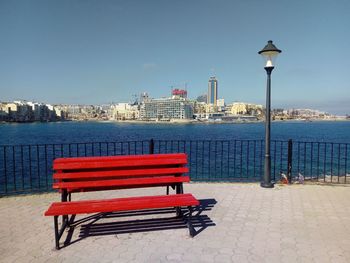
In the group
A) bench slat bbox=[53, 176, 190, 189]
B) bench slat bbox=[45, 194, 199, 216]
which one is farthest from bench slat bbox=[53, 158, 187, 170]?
bench slat bbox=[45, 194, 199, 216]

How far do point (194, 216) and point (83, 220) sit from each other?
206 cm

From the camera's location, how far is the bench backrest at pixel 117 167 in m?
4.49

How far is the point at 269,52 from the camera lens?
23.9 feet

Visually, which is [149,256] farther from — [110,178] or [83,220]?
[83,220]

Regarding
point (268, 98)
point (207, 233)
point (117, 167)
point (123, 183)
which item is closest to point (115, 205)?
point (123, 183)

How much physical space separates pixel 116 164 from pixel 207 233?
187cm

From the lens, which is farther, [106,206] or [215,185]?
[215,185]

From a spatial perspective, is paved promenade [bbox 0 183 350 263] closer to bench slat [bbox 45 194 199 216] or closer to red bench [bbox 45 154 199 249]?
red bench [bbox 45 154 199 249]

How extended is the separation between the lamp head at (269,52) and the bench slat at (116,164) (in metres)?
4.18

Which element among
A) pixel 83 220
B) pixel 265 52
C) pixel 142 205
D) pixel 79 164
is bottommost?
pixel 83 220

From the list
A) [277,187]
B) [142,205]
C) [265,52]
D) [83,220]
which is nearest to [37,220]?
[83,220]

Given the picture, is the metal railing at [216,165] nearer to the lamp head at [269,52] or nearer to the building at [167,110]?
the lamp head at [269,52]

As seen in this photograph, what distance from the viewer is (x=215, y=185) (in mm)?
7512

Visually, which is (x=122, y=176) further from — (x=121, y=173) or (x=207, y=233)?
(x=207, y=233)
